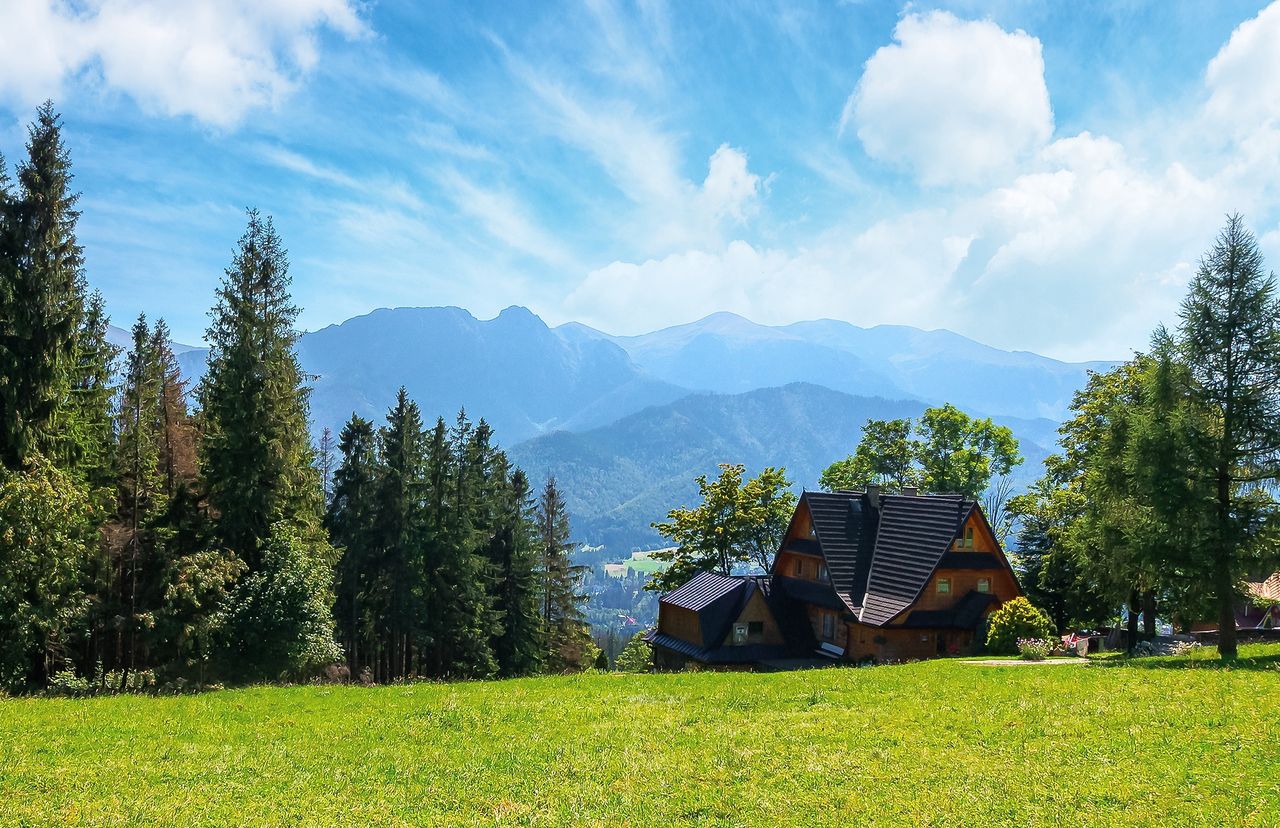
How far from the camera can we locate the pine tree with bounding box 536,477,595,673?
186ft

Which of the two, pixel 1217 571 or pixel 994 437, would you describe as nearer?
pixel 1217 571

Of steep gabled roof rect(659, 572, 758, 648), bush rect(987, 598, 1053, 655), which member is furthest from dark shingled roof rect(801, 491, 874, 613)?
bush rect(987, 598, 1053, 655)

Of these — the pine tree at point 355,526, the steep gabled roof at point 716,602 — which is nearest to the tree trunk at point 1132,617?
the steep gabled roof at point 716,602

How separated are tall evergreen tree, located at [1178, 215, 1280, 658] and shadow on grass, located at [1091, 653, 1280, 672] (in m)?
1.29

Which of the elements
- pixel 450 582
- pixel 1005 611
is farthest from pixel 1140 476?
pixel 450 582

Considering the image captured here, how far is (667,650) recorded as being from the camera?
4500 centimetres

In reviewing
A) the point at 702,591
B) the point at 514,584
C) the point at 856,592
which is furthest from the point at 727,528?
the point at 514,584

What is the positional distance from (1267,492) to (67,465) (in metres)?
39.0

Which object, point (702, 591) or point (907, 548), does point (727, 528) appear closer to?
point (702, 591)

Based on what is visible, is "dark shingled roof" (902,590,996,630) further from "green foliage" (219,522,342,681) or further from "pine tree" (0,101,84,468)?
"pine tree" (0,101,84,468)

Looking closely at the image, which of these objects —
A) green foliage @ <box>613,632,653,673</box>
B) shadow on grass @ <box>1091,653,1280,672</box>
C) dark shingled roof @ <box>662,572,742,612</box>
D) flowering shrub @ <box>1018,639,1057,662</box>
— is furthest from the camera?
green foliage @ <box>613,632,653,673</box>

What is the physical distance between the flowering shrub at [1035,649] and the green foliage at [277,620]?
26508 millimetres

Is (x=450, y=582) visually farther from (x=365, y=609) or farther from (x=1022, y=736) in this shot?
(x=1022, y=736)

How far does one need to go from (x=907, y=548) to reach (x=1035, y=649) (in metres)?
12.1
